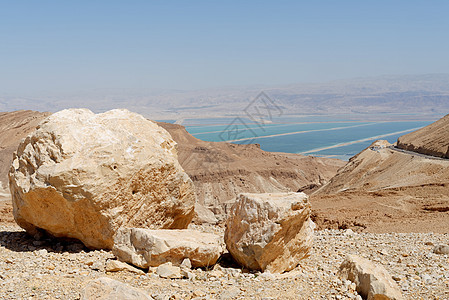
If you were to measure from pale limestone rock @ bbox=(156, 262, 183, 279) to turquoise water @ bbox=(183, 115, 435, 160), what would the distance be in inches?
3136

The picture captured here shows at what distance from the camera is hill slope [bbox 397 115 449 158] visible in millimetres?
31283

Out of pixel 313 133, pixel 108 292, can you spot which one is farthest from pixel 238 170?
pixel 313 133

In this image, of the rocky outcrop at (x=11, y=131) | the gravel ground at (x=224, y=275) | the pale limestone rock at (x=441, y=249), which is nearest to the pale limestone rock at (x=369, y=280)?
the gravel ground at (x=224, y=275)

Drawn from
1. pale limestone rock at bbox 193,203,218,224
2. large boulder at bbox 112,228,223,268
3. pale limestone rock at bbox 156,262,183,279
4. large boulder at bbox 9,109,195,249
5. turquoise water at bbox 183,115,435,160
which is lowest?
turquoise water at bbox 183,115,435,160

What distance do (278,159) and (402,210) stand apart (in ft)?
143

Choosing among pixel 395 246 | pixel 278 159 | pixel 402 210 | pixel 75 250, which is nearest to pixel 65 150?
pixel 75 250

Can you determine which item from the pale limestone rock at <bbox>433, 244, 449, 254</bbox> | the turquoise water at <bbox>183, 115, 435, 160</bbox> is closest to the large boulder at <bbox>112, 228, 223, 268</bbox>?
the pale limestone rock at <bbox>433, 244, 449, 254</bbox>

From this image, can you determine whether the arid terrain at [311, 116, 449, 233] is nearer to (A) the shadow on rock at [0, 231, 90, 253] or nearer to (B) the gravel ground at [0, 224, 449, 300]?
(B) the gravel ground at [0, 224, 449, 300]

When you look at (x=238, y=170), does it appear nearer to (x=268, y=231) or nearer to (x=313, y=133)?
(x=268, y=231)

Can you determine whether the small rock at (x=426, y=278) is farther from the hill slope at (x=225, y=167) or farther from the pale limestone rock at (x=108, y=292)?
the hill slope at (x=225, y=167)

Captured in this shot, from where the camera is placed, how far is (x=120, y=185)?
8430 millimetres

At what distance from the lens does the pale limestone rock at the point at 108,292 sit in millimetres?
5449

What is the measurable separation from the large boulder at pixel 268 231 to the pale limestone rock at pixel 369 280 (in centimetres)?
100

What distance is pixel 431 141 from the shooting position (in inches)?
1324
